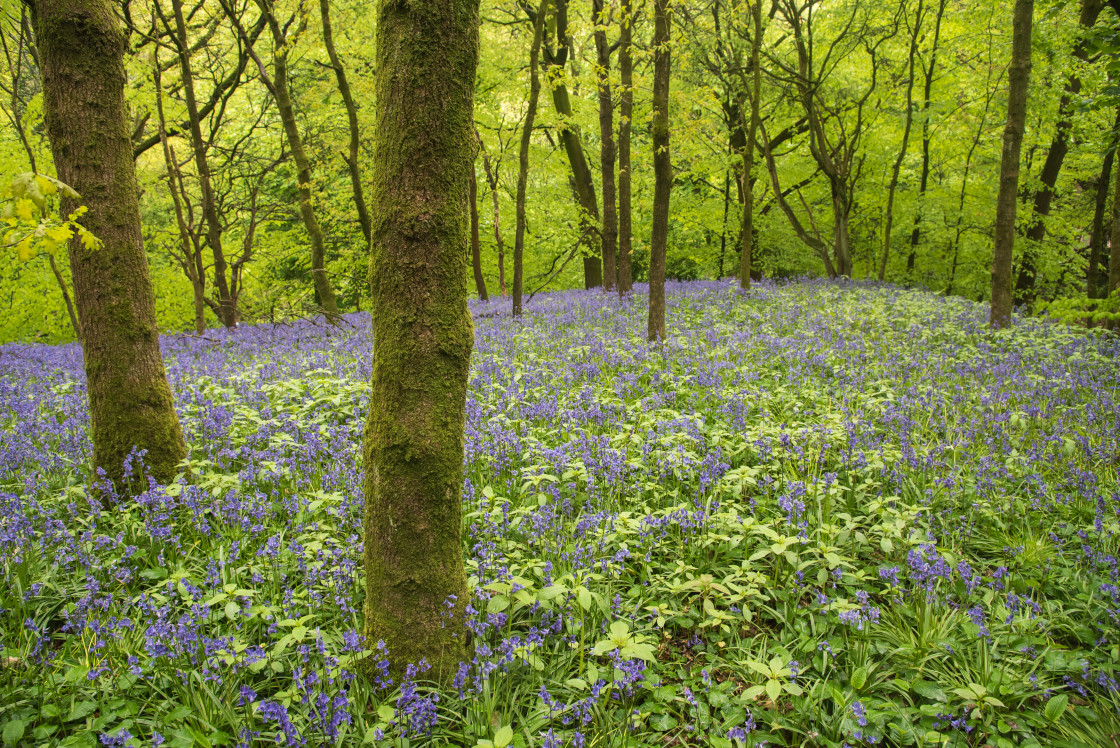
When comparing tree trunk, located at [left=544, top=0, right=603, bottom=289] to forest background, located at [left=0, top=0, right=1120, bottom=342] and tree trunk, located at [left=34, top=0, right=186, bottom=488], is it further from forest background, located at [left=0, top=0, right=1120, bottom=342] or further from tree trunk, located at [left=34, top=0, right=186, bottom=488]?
tree trunk, located at [left=34, top=0, right=186, bottom=488]

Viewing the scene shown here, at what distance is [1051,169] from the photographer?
1388 centimetres

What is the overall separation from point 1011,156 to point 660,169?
592 cm

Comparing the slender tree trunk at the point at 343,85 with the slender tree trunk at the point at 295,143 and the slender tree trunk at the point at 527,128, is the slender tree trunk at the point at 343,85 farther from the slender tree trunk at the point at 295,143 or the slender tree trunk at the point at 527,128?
the slender tree trunk at the point at 527,128

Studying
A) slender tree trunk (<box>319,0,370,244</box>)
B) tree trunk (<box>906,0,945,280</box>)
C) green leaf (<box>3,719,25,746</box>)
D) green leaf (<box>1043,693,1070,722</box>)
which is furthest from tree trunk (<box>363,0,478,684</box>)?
tree trunk (<box>906,0,945,280</box>)

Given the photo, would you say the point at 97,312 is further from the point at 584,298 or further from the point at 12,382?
the point at 584,298

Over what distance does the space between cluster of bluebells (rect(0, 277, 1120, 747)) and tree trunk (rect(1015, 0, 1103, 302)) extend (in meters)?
8.99

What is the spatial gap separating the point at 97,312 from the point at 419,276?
328 centimetres

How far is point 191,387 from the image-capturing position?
6.27 metres

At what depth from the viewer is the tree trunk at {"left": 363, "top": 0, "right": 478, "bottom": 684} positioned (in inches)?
86.9

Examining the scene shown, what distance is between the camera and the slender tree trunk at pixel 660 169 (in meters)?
8.00

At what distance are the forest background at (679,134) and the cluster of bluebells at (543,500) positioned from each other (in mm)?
6052

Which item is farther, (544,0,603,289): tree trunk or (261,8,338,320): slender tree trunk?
(544,0,603,289): tree trunk

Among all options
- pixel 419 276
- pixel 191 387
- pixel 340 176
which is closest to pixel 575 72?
pixel 340 176

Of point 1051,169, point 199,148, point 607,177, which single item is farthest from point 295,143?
point 1051,169
